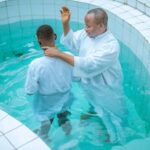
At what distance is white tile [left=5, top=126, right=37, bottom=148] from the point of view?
230 centimetres

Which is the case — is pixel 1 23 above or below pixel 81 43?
below

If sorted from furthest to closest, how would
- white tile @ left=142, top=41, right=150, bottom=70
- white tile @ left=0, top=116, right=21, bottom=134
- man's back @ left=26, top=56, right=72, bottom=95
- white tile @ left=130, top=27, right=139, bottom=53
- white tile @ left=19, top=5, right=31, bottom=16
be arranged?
1. white tile @ left=19, top=5, right=31, bottom=16
2. white tile @ left=130, top=27, right=139, bottom=53
3. white tile @ left=142, top=41, right=150, bottom=70
4. man's back @ left=26, top=56, right=72, bottom=95
5. white tile @ left=0, top=116, right=21, bottom=134

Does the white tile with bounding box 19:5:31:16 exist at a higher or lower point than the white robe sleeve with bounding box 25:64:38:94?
lower

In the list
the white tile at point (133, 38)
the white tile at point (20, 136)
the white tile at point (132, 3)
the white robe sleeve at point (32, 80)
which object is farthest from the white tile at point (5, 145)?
the white tile at point (132, 3)

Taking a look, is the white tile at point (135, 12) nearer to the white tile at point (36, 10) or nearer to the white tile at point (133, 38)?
the white tile at point (133, 38)

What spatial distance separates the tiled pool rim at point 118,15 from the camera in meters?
4.32

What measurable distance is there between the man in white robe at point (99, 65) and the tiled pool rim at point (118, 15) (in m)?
1.02

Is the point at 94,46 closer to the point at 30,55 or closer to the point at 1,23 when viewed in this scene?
the point at 30,55

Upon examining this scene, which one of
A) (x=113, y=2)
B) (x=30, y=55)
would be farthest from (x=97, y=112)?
(x=113, y=2)

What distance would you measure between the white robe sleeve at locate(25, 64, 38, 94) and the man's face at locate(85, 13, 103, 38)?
604 mm

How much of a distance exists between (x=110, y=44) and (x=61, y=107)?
2.50 ft

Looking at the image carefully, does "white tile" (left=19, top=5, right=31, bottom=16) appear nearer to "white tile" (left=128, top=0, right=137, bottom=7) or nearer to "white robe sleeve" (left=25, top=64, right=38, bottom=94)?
"white tile" (left=128, top=0, right=137, bottom=7)

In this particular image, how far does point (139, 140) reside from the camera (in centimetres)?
336

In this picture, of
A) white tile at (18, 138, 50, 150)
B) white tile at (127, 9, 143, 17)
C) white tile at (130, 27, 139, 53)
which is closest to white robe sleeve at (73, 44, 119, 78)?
white tile at (18, 138, 50, 150)
